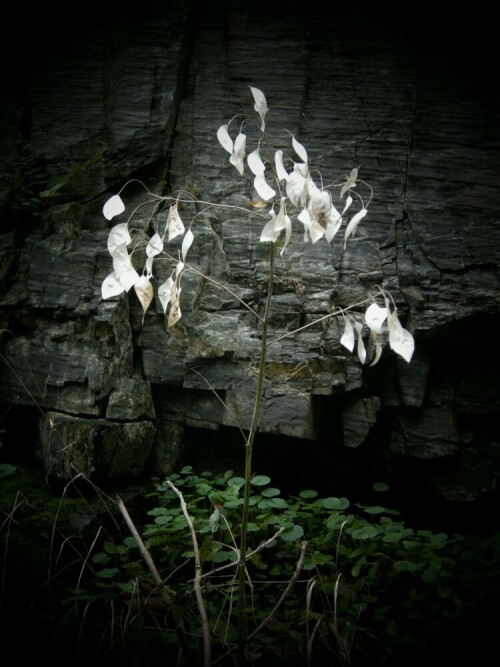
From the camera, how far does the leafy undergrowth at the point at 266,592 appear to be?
1.77 meters

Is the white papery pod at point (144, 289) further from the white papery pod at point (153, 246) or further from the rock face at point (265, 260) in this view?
the rock face at point (265, 260)

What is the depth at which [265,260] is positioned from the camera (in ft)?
9.77

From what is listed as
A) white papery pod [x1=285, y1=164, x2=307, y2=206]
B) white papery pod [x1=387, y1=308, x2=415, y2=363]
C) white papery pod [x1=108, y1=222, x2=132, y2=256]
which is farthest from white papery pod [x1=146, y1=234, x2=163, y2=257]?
white papery pod [x1=387, y1=308, x2=415, y2=363]

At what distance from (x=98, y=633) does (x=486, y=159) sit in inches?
130

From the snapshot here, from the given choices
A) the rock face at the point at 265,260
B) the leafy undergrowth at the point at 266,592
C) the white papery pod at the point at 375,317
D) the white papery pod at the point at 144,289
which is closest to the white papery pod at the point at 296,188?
the white papery pod at the point at 375,317

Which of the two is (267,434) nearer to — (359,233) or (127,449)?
(127,449)

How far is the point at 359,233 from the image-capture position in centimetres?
302

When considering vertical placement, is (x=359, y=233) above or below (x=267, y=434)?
above

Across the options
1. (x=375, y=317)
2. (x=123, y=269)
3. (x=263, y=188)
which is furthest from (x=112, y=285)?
(x=375, y=317)

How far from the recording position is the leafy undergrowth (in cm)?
177

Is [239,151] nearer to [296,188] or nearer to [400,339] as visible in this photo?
[296,188]

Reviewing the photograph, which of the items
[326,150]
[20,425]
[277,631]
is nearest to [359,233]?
[326,150]

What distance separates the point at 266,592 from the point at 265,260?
1.85 metres

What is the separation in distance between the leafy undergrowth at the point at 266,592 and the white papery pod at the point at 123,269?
99 centimetres
